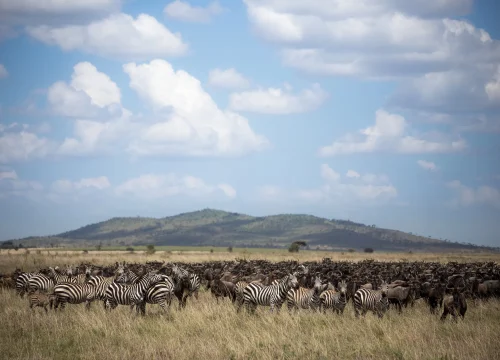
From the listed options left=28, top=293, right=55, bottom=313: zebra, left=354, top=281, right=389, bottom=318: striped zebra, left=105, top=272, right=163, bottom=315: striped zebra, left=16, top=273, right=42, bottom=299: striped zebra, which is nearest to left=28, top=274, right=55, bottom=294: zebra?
left=16, top=273, right=42, bottom=299: striped zebra

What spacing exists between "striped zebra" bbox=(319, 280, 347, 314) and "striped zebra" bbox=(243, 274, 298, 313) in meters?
1.19

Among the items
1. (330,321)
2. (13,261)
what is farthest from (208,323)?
(13,261)

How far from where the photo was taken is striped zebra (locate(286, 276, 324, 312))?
2162 cm

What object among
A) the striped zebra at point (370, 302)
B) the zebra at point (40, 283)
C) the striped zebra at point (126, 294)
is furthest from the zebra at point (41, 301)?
the striped zebra at point (370, 302)

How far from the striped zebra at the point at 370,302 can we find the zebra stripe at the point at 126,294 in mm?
7423

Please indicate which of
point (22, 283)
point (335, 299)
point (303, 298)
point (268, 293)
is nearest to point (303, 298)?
point (303, 298)

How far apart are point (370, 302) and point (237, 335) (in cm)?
607

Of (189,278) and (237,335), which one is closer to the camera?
(237,335)

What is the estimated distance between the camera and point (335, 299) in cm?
2173

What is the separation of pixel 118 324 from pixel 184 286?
526 cm

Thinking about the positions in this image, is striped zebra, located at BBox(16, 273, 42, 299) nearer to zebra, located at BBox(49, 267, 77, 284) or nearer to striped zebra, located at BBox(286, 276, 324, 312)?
zebra, located at BBox(49, 267, 77, 284)

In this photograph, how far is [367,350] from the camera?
15125 mm

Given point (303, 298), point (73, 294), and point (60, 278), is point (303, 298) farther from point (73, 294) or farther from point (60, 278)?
point (60, 278)

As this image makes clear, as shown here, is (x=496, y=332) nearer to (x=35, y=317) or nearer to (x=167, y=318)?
(x=167, y=318)
